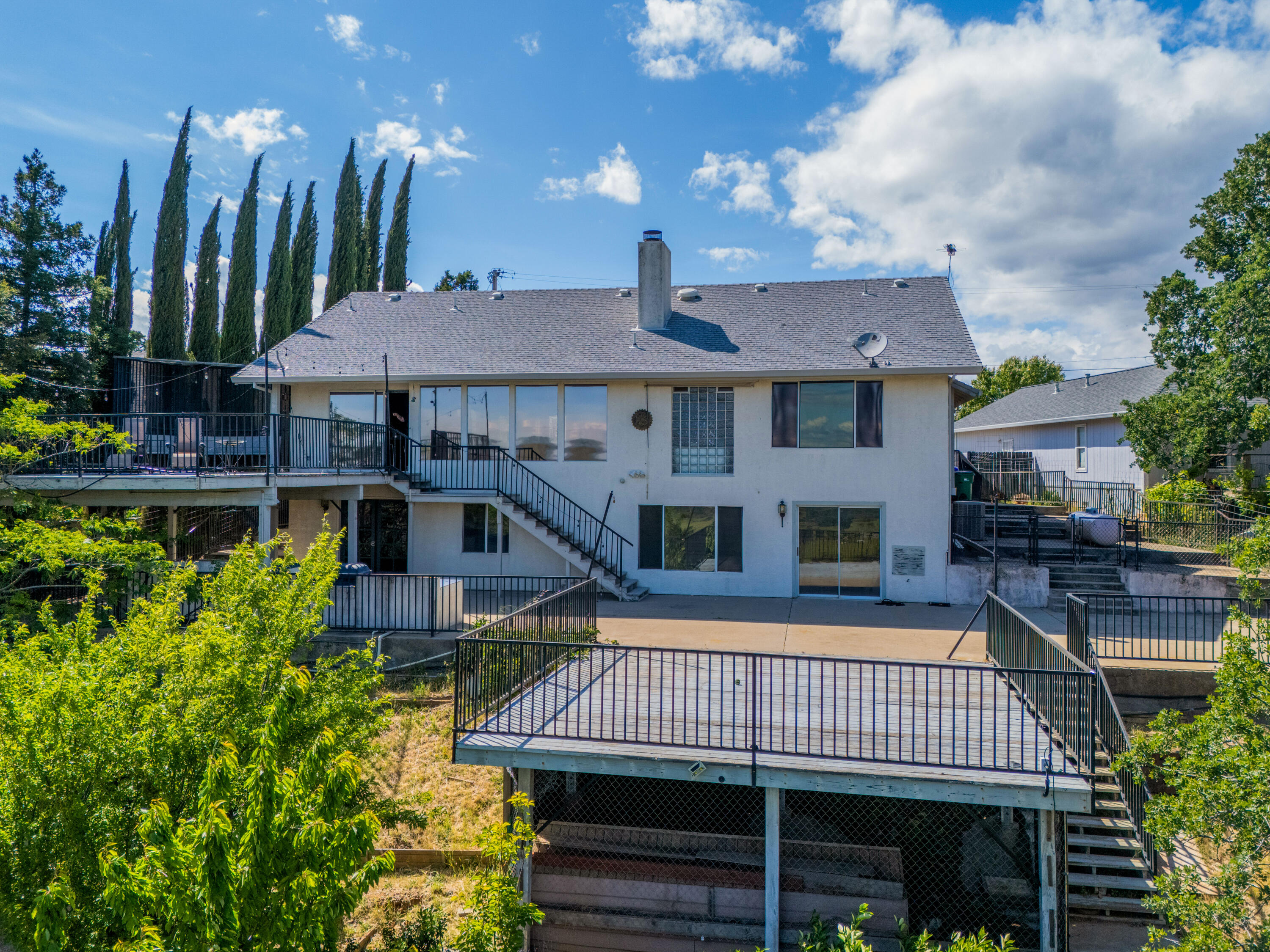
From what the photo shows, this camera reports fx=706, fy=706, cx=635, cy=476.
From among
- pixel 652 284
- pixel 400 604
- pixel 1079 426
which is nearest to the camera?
pixel 400 604

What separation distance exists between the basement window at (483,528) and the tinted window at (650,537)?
332cm

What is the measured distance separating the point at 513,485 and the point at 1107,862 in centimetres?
1339

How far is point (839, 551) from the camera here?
16.5 meters

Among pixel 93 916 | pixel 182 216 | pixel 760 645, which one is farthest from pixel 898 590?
pixel 182 216

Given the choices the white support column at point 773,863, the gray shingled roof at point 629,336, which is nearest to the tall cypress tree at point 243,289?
the gray shingled roof at point 629,336

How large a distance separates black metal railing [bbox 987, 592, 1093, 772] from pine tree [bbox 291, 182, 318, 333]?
38.2 metres

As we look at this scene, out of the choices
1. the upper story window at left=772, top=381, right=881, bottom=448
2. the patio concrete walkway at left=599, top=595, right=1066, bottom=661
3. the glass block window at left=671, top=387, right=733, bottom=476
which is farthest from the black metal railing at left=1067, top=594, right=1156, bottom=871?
the glass block window at left=671, top=387, right=733, bottom=476

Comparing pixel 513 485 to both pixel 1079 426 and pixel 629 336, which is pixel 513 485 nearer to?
pixel 629 336

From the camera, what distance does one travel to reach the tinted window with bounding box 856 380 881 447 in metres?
16.3

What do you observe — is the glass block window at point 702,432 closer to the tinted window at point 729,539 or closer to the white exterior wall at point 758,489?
the white exterior wall at point 758,489

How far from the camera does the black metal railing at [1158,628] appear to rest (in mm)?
10039

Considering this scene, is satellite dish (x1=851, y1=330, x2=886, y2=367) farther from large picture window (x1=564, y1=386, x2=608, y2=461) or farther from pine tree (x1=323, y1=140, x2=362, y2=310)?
pine tree (x1=323, y1=140, x2=362, y2=310)

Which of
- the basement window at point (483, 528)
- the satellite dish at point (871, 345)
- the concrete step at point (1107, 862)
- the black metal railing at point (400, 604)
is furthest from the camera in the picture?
the basement window at point (483, 528)

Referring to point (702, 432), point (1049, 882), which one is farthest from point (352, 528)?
point (1049, 882)
